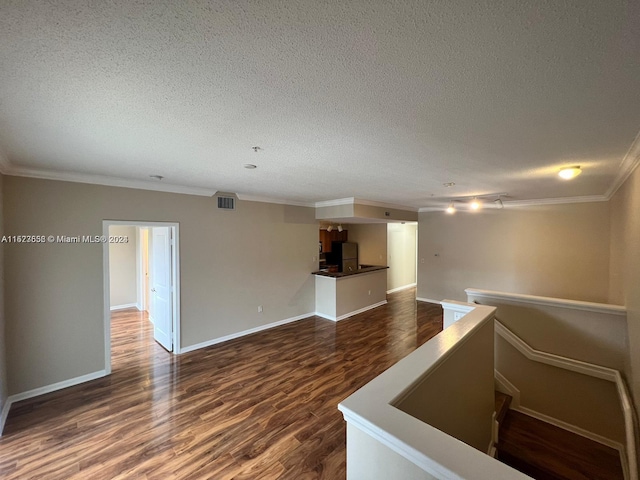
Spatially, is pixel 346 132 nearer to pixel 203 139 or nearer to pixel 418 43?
pixel 418 43

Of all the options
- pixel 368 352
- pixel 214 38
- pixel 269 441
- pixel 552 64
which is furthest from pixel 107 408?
pixel 552 64

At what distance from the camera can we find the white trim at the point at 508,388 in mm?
3459

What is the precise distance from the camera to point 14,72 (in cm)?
114

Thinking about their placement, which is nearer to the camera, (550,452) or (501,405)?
(550,452)

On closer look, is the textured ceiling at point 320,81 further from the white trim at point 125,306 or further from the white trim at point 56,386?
the white trim at point 125,306

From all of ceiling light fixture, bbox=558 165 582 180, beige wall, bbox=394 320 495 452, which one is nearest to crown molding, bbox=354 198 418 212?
ceiling light fixture, bbox=558 165 582 180

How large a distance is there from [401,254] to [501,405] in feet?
20.3

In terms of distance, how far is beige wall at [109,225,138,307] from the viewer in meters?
6.29

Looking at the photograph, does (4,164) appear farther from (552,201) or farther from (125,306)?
(552,201)

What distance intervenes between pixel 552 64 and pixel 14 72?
2.30 metres

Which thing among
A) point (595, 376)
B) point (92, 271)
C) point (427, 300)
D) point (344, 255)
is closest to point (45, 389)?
point (92, 271)

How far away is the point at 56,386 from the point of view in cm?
306

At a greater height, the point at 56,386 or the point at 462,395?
the point at 462,395

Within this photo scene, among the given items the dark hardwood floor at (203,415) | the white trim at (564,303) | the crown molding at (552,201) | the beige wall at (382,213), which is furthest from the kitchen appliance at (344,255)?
the white trim at (564,303)
